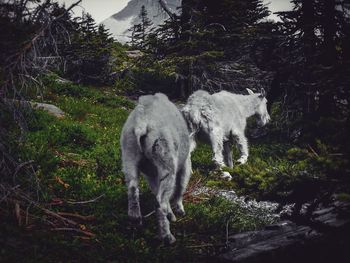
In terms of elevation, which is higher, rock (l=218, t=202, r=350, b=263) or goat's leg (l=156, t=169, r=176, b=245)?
goat's leg (l=156, t=169, r=176, b=245)

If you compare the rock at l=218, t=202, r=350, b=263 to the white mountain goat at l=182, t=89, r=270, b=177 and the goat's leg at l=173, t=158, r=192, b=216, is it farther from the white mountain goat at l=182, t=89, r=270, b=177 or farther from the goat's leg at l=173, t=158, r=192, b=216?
the white mountain goat at l=182, t=89, r=270, b=177

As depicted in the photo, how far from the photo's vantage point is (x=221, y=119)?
37.5ft

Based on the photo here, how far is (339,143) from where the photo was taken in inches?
178

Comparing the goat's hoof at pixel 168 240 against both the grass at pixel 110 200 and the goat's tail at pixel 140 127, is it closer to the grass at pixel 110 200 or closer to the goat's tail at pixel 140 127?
the grass at pixel 110 200

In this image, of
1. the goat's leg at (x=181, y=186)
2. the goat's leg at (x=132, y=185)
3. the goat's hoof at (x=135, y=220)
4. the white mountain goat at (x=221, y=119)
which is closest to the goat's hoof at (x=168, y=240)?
the goat's hoof at (x=135, y=220)

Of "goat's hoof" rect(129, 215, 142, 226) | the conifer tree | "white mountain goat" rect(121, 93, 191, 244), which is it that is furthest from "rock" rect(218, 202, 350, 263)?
the conifer tree

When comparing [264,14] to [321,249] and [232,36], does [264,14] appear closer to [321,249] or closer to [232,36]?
[232,36]

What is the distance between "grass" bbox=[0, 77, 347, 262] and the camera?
16.6ft

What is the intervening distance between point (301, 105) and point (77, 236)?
10627 millimetres

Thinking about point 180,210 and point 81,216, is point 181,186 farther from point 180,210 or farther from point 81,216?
point 81,216

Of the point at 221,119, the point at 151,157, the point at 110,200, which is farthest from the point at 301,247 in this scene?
the point at 221,119

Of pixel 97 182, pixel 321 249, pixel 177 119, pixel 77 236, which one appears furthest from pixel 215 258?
pixel 97 182

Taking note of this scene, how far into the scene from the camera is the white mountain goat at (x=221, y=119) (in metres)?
10.9

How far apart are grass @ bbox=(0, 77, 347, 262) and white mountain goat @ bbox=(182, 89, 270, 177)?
725mm
